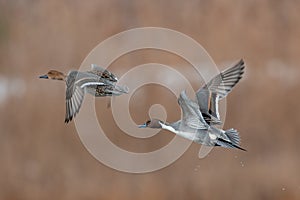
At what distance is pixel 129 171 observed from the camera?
105 inches

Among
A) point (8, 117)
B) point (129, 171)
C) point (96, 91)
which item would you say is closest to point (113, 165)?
point (129, 171)

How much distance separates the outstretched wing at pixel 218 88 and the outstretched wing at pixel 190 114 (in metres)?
0.05

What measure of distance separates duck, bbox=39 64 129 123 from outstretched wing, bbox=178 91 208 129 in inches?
2.6

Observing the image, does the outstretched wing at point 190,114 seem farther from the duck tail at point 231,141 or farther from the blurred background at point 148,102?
the blurred background at point 148,102

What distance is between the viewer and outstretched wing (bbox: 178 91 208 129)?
77 centimetres

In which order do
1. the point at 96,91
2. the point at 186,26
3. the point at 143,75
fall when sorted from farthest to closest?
the point at 186,26 → the point at 143,75 → the point at 96,91

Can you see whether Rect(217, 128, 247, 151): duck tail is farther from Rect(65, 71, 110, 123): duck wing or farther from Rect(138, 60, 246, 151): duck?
Rect(65, 71, 110, 123): duck wing

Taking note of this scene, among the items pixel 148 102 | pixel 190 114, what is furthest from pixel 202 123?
pixel 148 102

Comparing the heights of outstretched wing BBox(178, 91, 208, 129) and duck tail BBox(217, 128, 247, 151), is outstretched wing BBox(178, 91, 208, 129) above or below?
above

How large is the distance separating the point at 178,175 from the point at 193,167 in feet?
0.25

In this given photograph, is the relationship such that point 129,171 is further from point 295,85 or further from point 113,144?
point 295,85

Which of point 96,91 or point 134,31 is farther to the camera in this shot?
point 134,31

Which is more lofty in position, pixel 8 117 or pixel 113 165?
pixel 8 117

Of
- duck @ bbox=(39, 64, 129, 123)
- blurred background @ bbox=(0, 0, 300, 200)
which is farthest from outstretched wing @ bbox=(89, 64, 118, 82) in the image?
blurred background @ bbox=(0, 0, 300, 200)
